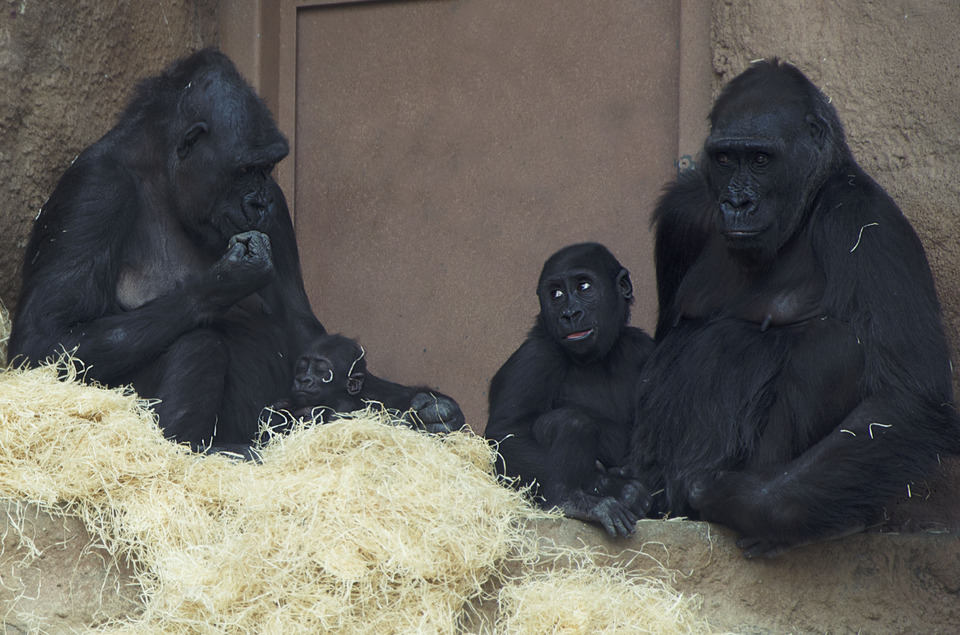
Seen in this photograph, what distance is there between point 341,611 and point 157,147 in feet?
6.67

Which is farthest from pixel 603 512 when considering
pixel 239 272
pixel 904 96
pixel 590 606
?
pixel 904 96

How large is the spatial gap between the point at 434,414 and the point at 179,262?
1.06m

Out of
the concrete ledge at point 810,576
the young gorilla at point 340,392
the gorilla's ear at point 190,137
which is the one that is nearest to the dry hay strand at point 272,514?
the concrete ledge at point 810,576

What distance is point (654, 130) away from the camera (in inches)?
203

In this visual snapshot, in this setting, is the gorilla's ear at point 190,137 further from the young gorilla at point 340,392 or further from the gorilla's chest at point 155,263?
the young gorilla at point 340,392

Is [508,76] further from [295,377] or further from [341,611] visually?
[341,611]

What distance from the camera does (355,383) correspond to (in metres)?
4.27

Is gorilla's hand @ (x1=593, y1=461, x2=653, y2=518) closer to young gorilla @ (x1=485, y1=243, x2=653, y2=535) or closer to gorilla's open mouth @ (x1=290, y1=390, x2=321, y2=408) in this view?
young gorilla @ (x1=485, y1=243, x2=653, y2=535)

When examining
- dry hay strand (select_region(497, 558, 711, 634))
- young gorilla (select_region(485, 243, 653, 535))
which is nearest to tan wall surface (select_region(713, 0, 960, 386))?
young gorilla (select_region(485, 243, 653, 535))

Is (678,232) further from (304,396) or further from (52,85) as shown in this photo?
(52,85)

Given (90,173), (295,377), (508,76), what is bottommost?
(295,377)

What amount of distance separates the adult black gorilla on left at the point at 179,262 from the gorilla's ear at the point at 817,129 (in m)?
1.83

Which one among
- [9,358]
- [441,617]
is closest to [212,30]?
[9,358]

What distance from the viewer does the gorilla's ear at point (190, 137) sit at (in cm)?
405
